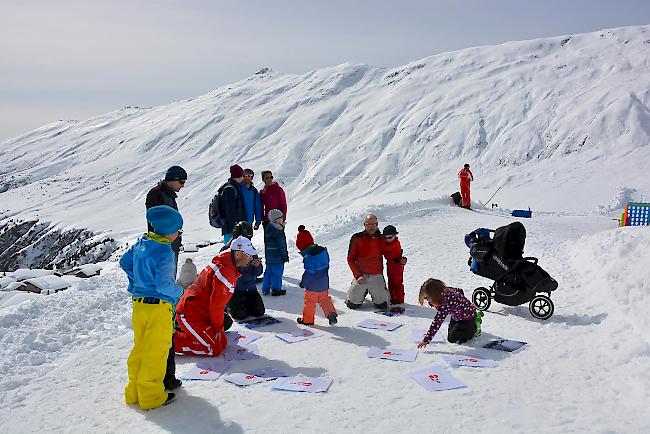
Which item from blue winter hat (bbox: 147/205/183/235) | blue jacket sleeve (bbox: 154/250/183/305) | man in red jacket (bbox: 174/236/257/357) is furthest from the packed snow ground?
blue winter hat (bbox: 147/205/183/235)

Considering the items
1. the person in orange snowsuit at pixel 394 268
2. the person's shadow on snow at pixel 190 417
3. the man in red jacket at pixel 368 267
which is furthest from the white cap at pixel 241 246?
the person in orange snowsuit at pixel 394 268

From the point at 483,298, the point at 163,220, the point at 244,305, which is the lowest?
the point at 244,305

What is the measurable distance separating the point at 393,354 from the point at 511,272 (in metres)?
2.76

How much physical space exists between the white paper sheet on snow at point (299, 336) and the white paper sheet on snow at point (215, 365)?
1077 mm

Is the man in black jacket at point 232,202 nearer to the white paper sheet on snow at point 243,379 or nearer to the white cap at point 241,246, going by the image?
the white cap at point 241,246

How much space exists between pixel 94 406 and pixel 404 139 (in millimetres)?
49668

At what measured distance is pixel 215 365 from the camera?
5.86m

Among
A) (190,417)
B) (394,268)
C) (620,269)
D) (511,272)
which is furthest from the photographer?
(394,268)

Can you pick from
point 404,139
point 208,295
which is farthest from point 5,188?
point 208,295

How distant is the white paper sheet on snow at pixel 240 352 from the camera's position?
20.2 ft

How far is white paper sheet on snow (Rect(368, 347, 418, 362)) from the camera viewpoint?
601 cm

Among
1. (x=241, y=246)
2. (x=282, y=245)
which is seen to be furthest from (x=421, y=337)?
(x=282, y=245)

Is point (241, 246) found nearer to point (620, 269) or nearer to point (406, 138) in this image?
point (620, 269)

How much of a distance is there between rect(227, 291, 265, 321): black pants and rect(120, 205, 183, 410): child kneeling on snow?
9.78ft
